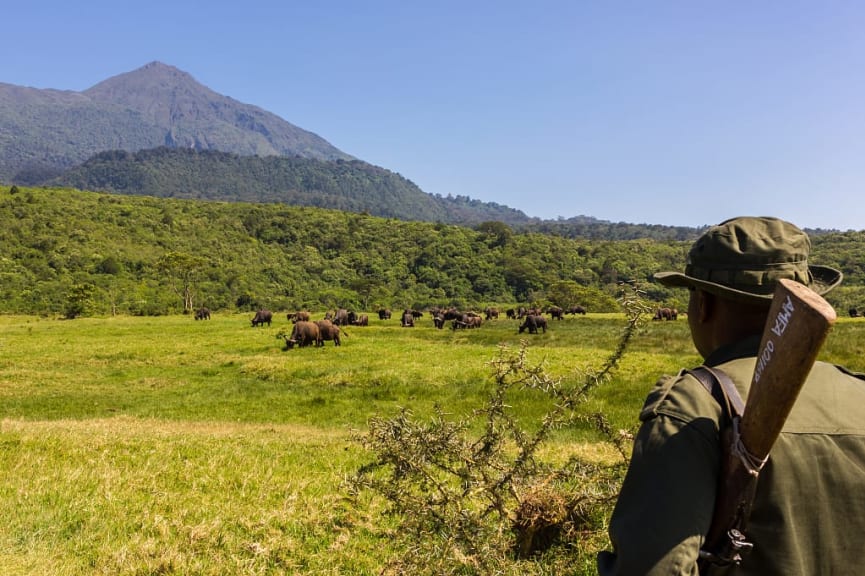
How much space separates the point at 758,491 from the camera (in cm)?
185

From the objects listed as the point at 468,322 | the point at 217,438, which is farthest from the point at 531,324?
the point at 217,438

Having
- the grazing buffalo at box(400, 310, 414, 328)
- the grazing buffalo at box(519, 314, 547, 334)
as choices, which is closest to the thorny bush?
the grazing buffalo at box(519, 314, 547, 334)

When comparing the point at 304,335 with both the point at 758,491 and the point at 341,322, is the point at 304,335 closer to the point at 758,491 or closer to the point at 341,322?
the point at 341,322

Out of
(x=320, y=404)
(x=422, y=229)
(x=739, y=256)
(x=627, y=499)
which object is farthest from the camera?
(x=422, y=229)

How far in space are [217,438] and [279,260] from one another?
100 m

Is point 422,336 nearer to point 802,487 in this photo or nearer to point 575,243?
point 802,487

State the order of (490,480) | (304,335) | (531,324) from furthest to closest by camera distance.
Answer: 1. (531,324)
2. (304,335)
3. (490,480)

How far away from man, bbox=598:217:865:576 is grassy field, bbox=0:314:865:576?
2226 millimetres

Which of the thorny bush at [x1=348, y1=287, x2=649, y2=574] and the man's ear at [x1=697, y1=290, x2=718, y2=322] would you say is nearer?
the man's ear at [x1=697, y1=290, x2=718, y2=322]

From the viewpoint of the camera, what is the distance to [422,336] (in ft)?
117

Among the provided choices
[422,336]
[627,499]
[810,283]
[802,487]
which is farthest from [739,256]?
[422,336]

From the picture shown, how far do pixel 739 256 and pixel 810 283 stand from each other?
448 mm

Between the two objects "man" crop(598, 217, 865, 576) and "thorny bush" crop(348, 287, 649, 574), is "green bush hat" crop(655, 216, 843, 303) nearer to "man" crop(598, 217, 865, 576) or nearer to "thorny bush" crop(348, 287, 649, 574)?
"man" crop(598, 217, 865, 576)

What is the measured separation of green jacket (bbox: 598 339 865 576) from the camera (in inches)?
67.7
